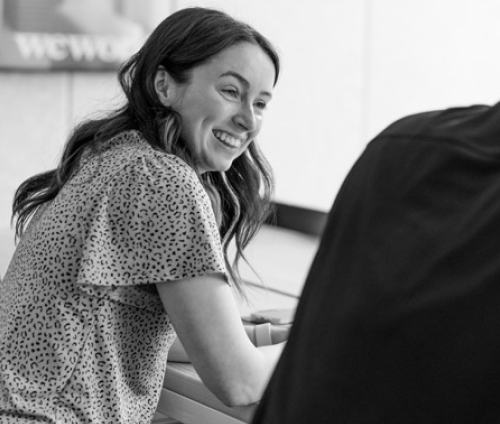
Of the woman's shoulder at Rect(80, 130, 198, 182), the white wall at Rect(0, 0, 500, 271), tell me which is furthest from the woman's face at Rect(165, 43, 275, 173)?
the white wall at Rect(0, 0, 500, 271)

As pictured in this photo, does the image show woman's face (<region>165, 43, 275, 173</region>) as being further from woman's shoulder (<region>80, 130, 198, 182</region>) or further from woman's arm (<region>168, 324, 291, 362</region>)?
woman's arm (<region>168, 324, 291, 362</region>)

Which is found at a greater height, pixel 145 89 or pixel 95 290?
pixel 145 89

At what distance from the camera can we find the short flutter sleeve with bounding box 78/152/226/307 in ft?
4.75

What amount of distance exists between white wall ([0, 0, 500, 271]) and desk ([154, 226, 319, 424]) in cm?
83

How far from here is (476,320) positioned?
0.62 metres

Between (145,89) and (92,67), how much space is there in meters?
2.19

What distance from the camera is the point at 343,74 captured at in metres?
4.96

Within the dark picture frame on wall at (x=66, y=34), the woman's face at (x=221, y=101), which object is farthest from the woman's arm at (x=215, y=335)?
the dark picture frame on wall at (x=66, y=34)

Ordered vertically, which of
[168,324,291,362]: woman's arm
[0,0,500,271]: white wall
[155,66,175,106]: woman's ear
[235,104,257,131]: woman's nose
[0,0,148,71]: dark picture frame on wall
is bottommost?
[0,0,500,271]: white wall

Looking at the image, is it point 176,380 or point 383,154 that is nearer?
point 383,154

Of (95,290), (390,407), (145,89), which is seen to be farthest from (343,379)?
(145,89)

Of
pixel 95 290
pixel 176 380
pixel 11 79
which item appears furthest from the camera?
pixel 11 79

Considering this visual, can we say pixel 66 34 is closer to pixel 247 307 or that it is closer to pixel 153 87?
pixel 247 307

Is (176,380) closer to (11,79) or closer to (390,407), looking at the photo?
(390,407)
